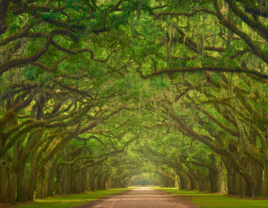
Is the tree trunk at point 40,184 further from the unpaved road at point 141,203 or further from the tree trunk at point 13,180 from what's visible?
the tree trunk at point 13,180

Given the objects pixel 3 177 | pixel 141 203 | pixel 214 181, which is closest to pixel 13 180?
pixel 3 177

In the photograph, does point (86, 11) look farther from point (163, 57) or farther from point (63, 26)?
point (163, 57)

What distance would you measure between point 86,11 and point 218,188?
42.8 m

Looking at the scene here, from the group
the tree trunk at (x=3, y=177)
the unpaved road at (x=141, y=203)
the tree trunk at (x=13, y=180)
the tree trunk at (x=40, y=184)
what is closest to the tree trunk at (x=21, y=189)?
the tree trunk at (x=13, y=180)

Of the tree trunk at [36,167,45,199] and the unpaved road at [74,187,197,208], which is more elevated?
the tree trunk at [36,167,45,199]

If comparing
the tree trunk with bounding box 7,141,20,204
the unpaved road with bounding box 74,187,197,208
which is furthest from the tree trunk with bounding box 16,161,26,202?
the unpaved road with bounding box 74,187,197,208

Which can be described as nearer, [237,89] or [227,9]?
[227,9]

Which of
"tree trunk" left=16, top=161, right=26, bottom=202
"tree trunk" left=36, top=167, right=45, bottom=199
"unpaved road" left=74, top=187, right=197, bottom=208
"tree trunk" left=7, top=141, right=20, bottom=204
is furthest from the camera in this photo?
"tree trunk" left=36, top=167, right=45, bottom=199

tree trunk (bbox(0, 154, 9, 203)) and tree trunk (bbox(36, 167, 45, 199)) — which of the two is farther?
tree trunk (bbox(36, 167, 45, 199))

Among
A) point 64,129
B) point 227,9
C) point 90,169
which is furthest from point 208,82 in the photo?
point 90,169

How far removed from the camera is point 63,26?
1241cm

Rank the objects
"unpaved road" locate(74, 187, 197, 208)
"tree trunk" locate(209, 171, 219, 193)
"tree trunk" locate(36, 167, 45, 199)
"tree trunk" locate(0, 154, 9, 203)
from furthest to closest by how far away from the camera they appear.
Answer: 1. "tree trunk" locate(209, 171, 219, 193)
2. "tree trunk" locate(36, 167, 45, 199)
3. "tree trunk" locate(0, 154, 9, 203)
4. "unpaved road" locate(74, 187, 197, 208)

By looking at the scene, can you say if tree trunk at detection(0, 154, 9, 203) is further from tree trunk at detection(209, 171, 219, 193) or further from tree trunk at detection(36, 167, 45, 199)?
tree trunk at detection(209, 171, 219, 193)

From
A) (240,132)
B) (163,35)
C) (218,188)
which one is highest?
(163,35)
